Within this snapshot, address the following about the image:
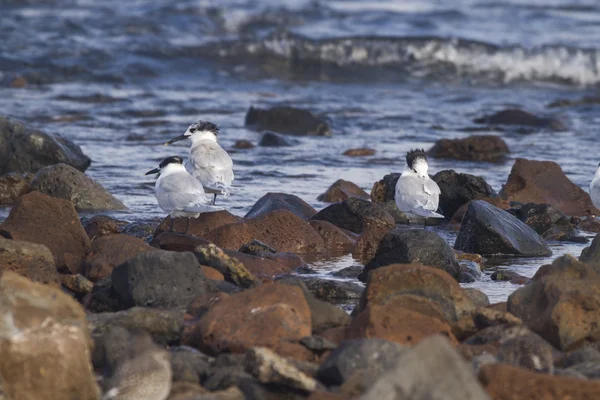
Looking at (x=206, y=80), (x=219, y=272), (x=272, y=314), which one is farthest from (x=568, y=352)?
(x=206, y=80)

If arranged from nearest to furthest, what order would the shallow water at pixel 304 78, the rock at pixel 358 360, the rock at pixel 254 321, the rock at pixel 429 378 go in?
the rock at pixel 429 378 < the rock at pixel 358 360 < the rock at pixel 254 321 < the shallow water at pixel 304 78

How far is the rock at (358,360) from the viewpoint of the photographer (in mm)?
4098

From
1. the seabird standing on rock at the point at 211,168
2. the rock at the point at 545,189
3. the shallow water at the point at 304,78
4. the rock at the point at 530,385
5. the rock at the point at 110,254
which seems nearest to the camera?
the rock at the point at 530,385

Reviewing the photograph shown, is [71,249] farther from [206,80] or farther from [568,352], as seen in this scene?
[206,80]

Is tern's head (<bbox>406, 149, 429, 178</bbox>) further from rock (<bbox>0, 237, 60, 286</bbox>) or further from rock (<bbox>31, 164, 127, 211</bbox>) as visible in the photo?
rock (<bbox>0, 237, 60, 286</bbox>)

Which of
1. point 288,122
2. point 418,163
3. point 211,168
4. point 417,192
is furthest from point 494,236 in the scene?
point 288,122

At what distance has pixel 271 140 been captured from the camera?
40.4 ft

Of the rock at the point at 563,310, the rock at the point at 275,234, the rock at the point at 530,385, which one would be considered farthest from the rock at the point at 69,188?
the rock at the point at 530,385

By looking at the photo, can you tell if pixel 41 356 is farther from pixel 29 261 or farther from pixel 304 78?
pixel 304 78

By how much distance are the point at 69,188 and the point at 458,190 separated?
3261 millimetres

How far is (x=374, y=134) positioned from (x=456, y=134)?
3.85ft

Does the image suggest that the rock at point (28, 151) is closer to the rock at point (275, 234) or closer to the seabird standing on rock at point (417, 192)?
the rock at point (275, 234)

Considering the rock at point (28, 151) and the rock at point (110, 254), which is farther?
the rock at point (28, 151)

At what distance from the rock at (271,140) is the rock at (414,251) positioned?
19.5ft
